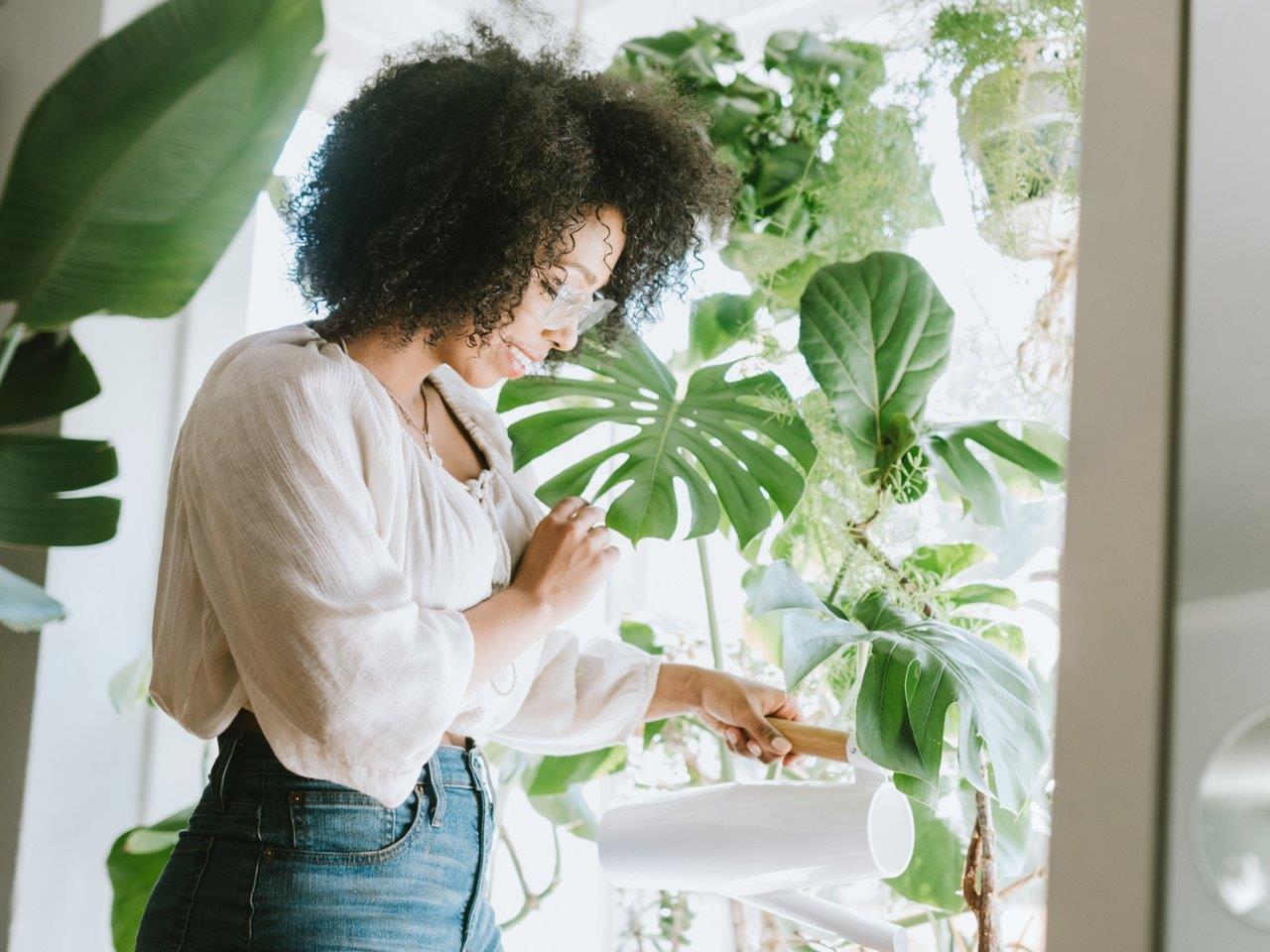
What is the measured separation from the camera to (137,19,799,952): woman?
2.74ft

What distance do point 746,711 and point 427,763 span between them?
0.32 m

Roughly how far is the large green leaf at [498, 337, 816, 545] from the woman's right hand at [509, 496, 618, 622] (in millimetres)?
167

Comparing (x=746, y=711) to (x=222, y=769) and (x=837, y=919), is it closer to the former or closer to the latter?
(x=837, y=919)

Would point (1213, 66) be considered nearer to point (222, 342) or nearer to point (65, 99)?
point (65, 99)

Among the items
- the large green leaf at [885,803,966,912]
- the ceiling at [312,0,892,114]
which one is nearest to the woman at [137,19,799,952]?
the large green leaf at [885,803,966,912]

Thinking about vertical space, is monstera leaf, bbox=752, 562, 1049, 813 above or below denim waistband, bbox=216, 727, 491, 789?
above

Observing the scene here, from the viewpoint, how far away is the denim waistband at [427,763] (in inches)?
36.1

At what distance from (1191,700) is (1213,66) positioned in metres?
0.12

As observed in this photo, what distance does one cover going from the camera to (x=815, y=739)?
3.30 feet

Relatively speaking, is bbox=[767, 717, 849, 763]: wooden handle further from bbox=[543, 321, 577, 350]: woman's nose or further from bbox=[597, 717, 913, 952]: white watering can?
bbox=[543, 321, 577, 350]: woman's nose

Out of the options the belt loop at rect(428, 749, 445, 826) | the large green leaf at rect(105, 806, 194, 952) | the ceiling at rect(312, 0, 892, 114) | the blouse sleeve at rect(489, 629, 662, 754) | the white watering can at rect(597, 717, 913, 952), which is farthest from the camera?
the ceiling at rect(312, 0, 892, 114)

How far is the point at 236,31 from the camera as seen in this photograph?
2.45ft

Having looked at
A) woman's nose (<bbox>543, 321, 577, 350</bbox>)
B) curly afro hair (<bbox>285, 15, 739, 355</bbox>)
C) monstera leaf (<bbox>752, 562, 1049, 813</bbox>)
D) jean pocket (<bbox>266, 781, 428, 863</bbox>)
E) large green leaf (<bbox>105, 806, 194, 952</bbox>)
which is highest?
curly afro hair (<bbox>285, 15, 739, 355</bbox>)

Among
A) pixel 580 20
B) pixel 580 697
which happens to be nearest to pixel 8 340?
pixel 580 697
